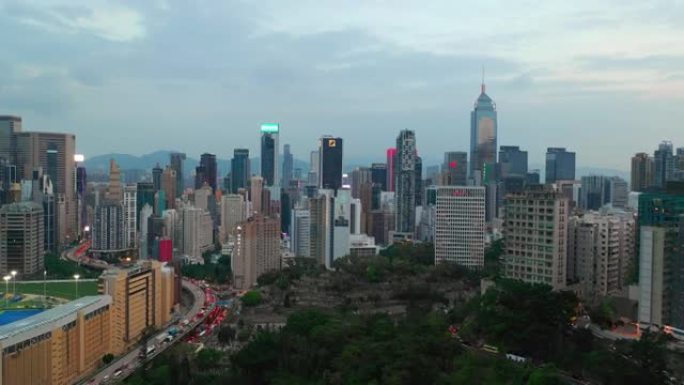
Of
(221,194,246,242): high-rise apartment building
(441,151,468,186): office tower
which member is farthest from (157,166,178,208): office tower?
(441,151,468,186): office tower

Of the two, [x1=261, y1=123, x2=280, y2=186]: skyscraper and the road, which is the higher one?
[x1=261, y1=123, x2=280, y2=186]: skyscraper

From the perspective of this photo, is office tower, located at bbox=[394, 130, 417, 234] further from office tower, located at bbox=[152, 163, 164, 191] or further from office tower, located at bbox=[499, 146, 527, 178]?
office tower, located at bbox=[152, 163, 164, 191]

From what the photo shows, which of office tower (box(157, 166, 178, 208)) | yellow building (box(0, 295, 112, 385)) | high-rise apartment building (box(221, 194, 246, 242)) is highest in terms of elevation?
office tower (box(157, 166, 178, 208))

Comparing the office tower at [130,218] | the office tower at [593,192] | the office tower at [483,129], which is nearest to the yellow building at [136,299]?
the office tower at [130,218]

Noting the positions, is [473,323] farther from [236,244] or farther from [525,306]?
[236,244]

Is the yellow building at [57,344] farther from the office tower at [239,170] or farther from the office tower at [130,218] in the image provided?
the office tower at [239,170]

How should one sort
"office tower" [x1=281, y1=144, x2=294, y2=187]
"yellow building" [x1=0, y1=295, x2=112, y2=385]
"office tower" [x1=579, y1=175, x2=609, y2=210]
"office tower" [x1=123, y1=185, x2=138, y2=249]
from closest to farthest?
"yellow building" [x1=0, y1=295, x2=112, y2=385], "office tower" [x1=123, y1=185, x2=138, y2=249], "office tower" [x1=579, y1=175, x2=609, y2=210], "office tower" [x1=281, y1=144, x2=294, y2=187]

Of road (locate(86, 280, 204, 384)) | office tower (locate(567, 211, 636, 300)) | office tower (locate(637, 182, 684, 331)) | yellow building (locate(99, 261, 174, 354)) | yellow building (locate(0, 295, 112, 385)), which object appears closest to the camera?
yellow building (locate(0, 295, 112, 385))
